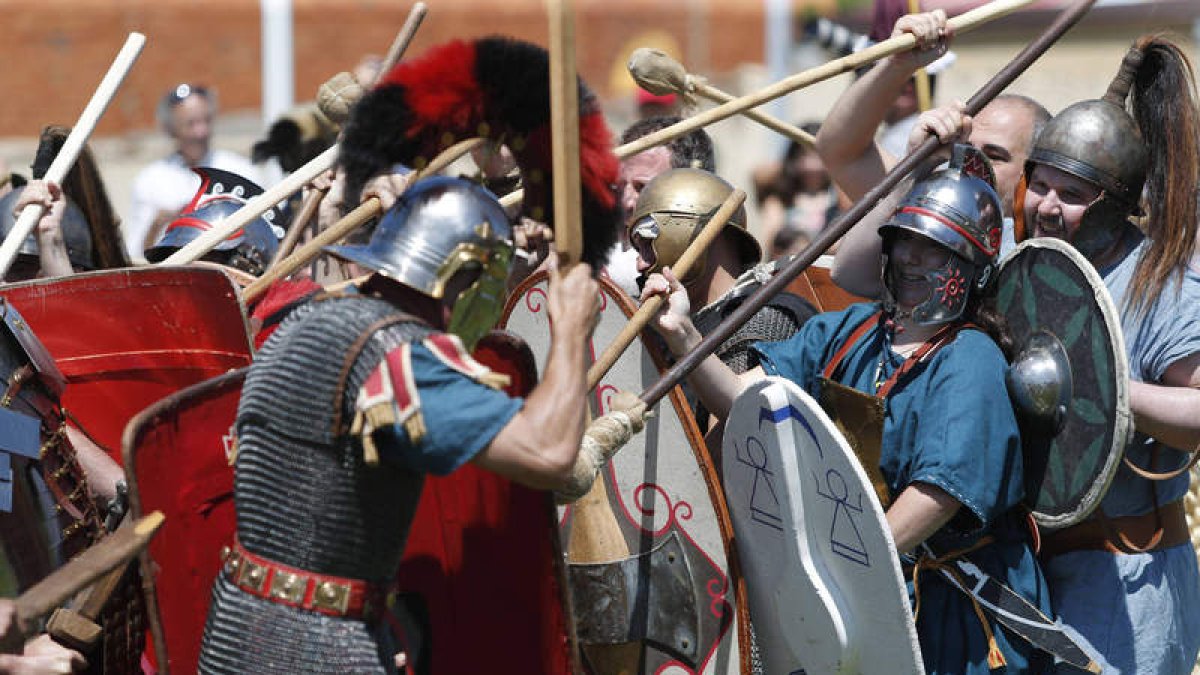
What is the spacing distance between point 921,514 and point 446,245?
133 cm

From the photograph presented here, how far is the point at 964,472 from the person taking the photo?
3930mm

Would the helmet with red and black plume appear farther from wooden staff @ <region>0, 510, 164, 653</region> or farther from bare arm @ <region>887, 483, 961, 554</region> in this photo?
bare arm @ <region>887, 483, 961, 554</region>

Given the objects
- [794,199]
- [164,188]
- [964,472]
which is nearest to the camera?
[964,472]

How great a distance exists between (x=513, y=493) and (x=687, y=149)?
2.27m

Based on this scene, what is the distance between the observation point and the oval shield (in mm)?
3941

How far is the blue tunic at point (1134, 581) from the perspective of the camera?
417cm

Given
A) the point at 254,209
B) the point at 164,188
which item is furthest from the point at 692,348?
the point at 164,188

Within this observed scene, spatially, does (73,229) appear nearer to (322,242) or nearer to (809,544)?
(322,242)

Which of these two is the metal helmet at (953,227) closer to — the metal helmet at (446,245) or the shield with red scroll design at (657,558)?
the shield with red scroll design at (657,558)

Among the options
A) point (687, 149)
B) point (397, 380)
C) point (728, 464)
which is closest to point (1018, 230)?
point (728, 464)

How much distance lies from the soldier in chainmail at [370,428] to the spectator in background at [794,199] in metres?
5.69

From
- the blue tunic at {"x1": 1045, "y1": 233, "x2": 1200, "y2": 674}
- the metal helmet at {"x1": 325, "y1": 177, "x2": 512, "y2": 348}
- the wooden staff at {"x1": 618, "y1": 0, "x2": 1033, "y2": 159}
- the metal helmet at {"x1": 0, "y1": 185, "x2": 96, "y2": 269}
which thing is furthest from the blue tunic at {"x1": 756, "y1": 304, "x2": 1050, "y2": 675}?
the metal helmet at {"x1": 0, "y1": 185, "x2": 96, "y2": 269}

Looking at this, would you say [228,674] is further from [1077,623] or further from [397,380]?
[1077,623]

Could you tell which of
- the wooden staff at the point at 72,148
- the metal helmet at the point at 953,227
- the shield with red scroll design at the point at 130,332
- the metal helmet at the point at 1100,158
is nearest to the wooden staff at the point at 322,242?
the shield with red scroll design at the point at 130,332
